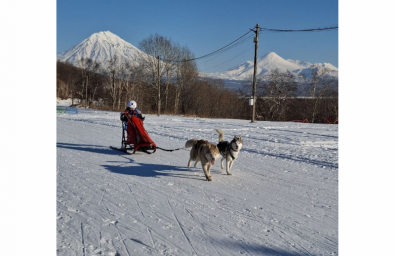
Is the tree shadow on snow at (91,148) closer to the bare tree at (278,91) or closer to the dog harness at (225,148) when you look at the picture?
the dog harness at (225,148)

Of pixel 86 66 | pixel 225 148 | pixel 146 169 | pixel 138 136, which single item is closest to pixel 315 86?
pixel 86 66

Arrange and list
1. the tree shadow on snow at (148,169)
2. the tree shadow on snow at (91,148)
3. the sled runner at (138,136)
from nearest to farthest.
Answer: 1. the tree shadow on snow at (148,169)
2. the sled runner at (138,136)
3. the tree shadow on snow at (91,148)

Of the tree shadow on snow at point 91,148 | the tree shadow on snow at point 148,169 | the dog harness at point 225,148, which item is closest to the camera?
the dog harness at point 225,148

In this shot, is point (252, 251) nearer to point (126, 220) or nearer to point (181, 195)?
point (126, 220)

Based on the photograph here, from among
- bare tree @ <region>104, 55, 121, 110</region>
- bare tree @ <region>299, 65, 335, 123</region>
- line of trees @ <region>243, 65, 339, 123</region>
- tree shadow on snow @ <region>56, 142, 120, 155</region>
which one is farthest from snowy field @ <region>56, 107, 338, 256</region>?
bare tree @ <region>104, 55, 121, 110</region>

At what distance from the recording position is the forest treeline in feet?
147

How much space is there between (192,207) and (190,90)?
47645 millimetres

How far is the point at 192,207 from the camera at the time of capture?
15.7 ft

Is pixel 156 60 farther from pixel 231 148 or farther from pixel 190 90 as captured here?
pixel 231 148

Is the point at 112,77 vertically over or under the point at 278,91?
over

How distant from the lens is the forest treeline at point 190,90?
44906 millimetres

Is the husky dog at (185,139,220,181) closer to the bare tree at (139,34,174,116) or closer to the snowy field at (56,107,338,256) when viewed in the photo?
the snowy field at (56,107,338,256)

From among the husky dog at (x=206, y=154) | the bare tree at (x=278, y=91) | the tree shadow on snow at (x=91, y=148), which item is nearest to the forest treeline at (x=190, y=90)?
the bare tree at (x=278, y=91)

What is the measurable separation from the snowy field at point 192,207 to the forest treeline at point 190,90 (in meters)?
30.5
